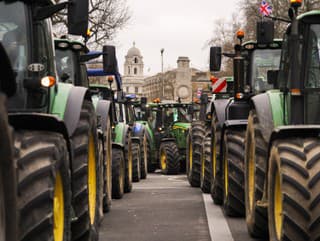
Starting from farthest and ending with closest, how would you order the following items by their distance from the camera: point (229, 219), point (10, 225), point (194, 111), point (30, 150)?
point (194, 111) < point (229, 219) < point (30, 150) < point (10, 225)

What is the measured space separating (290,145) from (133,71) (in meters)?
153

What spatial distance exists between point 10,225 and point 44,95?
2.64 metres

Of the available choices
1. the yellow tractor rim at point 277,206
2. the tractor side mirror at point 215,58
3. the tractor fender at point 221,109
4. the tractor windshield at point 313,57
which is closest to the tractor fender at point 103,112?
the tractor fender at point 221,109

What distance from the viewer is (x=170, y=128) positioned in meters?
22.9

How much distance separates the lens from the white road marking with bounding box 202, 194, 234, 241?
330 inches

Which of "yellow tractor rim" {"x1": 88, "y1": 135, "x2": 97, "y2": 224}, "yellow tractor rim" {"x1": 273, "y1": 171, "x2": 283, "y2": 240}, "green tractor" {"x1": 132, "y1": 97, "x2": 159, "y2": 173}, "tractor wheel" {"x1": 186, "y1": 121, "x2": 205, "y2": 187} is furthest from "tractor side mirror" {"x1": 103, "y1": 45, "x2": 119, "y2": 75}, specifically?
"green tractor" {"x1": 132, "y1": 97, "x2": 159, "y2": 173}

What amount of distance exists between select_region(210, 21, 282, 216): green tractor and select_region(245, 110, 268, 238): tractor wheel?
698mm

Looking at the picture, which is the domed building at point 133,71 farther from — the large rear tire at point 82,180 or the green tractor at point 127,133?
the large rear tire at point 82,180

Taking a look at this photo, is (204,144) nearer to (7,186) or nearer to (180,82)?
(7,186)

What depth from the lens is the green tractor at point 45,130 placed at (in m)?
4.60

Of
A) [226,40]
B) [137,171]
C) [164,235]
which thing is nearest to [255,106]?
[164,235]

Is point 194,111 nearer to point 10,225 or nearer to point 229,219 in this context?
point 229,219

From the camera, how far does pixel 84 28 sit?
20.1ft

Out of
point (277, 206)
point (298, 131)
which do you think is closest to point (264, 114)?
point (277, 206)
